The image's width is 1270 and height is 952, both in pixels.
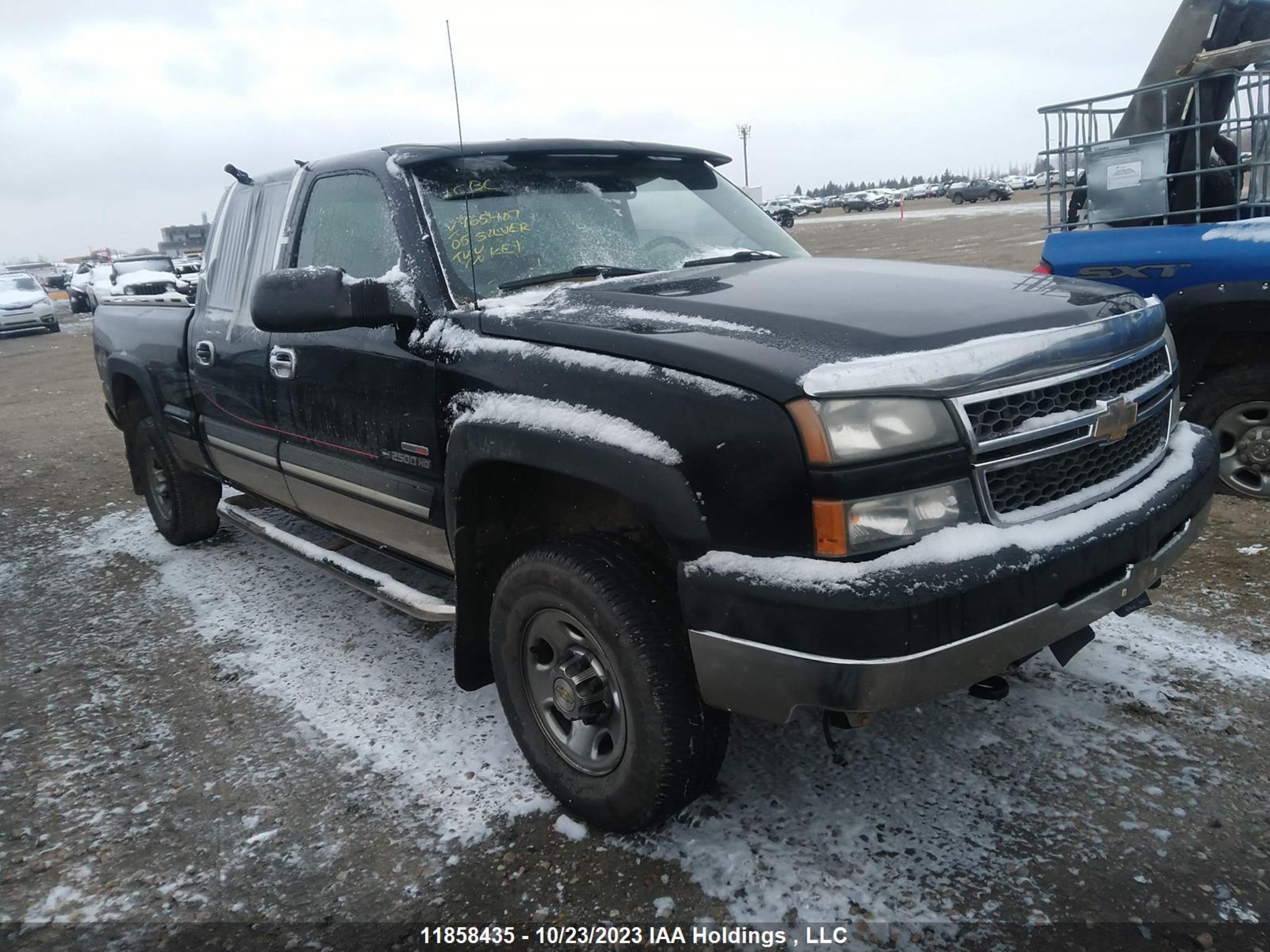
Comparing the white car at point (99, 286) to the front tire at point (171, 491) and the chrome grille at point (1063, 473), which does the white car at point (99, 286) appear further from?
the chrome grille at point (1063, 473)

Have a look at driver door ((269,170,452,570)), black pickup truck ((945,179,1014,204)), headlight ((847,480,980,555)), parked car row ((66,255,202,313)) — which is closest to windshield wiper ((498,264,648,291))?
driver door ((269,170,452,570))

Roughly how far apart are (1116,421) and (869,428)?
2.49ft

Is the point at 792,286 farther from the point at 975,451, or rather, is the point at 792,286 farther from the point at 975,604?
the point at 975,604

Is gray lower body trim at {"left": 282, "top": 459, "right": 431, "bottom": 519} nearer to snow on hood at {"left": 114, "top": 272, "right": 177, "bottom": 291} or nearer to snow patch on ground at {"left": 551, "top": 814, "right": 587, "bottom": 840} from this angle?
snow patch on ground at {"left": 551, "top": 814, "right": 587, "bottom": 840}

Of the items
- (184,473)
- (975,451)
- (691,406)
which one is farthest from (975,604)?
(184,473)

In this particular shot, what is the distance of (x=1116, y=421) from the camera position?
2.30 meters

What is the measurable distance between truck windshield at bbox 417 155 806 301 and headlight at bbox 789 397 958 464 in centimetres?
134

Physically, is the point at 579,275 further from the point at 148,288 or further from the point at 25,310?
the point at 25,310

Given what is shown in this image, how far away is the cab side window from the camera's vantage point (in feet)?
10.4

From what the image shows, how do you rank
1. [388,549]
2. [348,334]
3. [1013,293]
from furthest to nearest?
[388,549] < [348,334] < [1013,293]

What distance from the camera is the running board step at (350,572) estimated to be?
3025 mm

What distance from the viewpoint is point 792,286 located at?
2.70 meters

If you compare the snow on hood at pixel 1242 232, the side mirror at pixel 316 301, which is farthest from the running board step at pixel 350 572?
the snow on hood at pixel 1242 232

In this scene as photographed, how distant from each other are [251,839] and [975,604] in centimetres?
207
